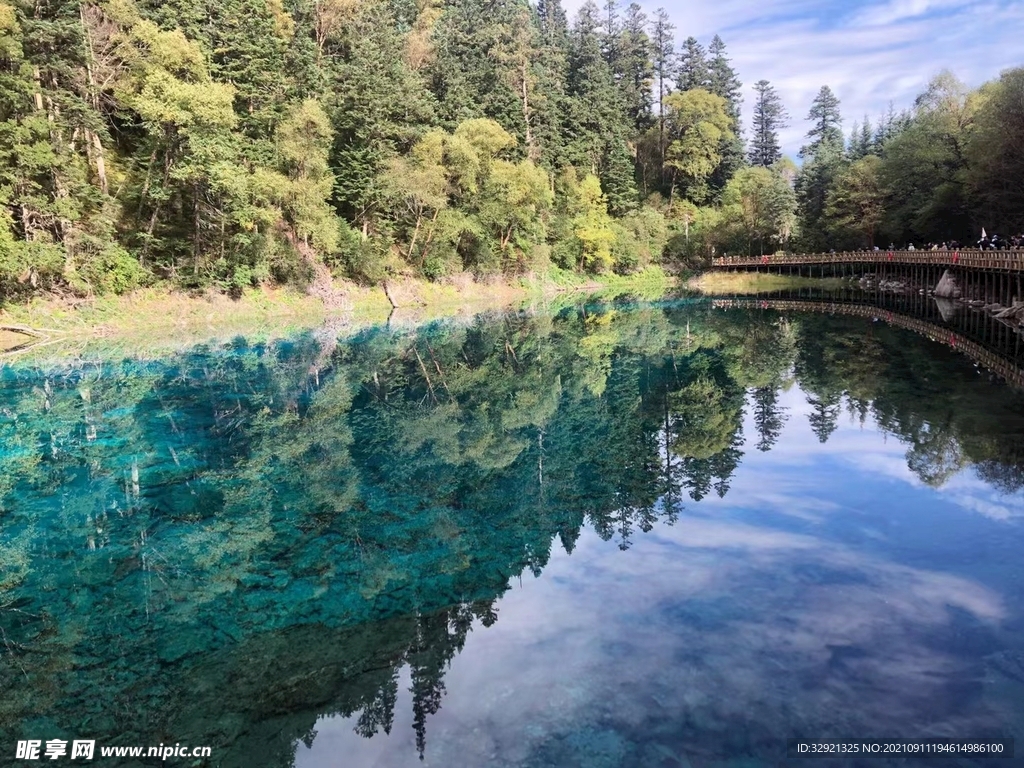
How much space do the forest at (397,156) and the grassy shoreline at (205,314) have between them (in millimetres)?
1057

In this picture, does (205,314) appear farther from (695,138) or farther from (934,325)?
→ (695,138)

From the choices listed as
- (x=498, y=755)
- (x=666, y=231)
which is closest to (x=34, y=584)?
(x=498, y=755)

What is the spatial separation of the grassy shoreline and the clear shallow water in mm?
12368

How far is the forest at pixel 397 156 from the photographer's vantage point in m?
30.9

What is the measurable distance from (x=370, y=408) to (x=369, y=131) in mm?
33086

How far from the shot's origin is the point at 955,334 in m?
25.6

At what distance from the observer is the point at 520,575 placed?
853 centimetres

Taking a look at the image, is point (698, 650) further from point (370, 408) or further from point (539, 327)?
point (539, 327)

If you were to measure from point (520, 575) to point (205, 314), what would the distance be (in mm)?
32709

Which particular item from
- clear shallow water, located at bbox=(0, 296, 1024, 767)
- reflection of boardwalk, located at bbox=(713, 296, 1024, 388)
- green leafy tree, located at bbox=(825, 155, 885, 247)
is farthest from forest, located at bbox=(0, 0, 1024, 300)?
clear shallow water, located at bbox=(0, 296, 1024, 767)

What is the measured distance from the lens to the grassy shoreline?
2839cm

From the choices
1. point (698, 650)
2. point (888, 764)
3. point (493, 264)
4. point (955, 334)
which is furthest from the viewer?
point (493, 264)

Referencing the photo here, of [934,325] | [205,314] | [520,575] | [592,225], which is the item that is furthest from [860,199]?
[520,575]
